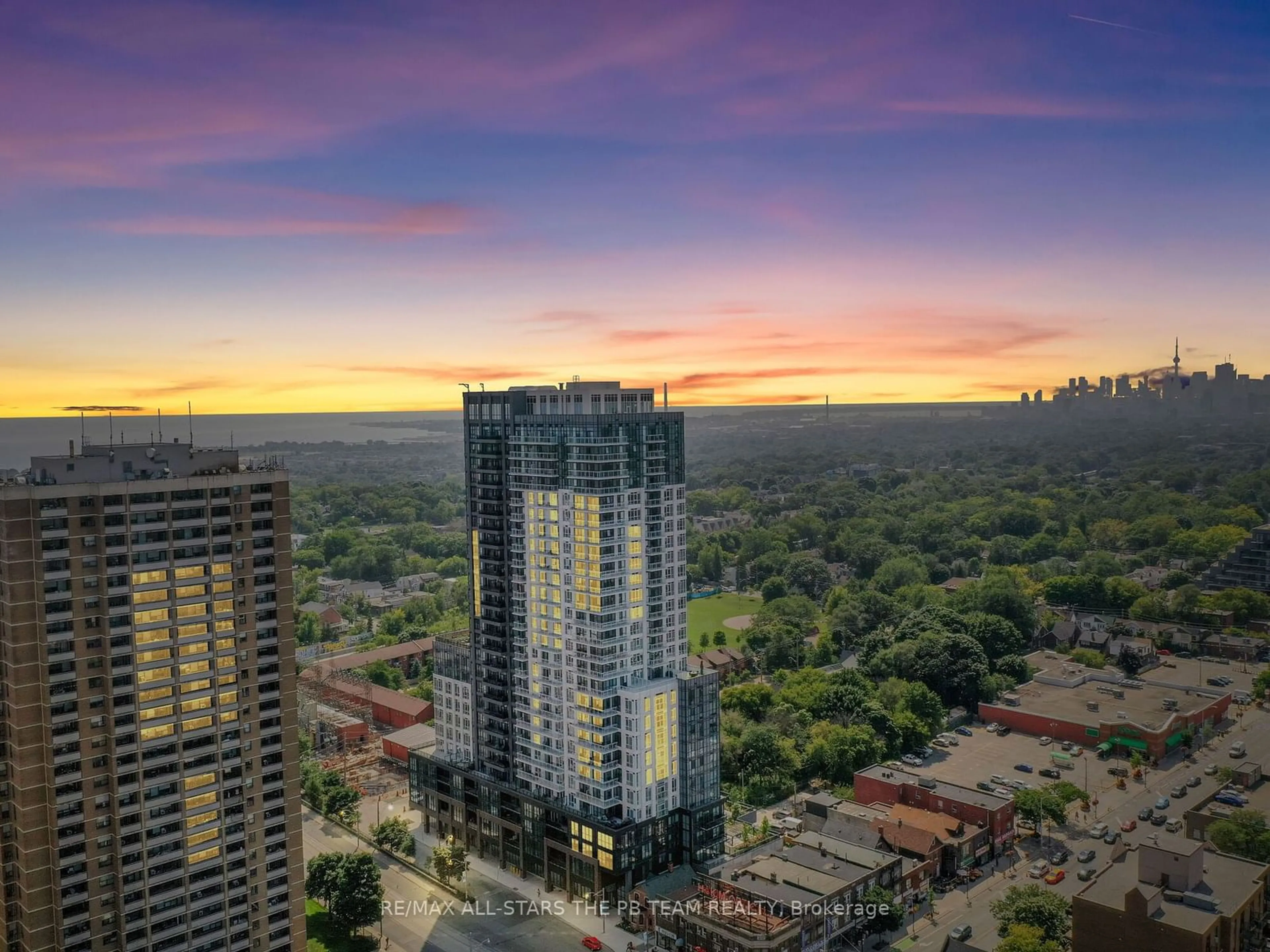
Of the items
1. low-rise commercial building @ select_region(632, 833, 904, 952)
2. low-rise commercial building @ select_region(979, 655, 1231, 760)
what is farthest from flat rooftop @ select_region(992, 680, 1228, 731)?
low-rise commercial building @ select_region(632, 833, 904, 952)

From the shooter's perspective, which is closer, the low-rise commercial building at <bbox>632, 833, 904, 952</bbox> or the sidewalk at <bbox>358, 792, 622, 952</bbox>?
the low-rise commercial building at <bbox>632, 833, 904, 952</bbox>

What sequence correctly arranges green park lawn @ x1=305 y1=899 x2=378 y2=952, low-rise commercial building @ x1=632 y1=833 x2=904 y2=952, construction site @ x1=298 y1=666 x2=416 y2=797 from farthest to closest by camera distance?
construction site @ x1=298 y1=666 x2=416 y2=797, green park lawn @ x1=305 y1=899 x2=378 y2=952, low-rise commercial building @ x1=632 y1=833 x2=904 y2=952

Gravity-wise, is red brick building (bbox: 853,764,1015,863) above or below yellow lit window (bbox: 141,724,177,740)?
below

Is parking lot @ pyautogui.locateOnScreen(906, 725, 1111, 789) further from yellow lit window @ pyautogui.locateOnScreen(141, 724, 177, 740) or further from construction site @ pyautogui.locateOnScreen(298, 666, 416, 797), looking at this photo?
yellow lit window @ pyautogui.locateOnScreen(141, 724, 177, 740)

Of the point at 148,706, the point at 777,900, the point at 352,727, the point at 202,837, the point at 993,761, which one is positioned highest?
the point at 148,706

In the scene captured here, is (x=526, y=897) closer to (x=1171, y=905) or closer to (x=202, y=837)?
(x=202, y=837)

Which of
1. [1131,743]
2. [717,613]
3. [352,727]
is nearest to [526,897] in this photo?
[352,727]

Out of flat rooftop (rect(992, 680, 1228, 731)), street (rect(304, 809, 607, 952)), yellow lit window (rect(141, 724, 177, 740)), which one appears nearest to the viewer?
yellow lit window (rect(141, 724, 177, 740))
